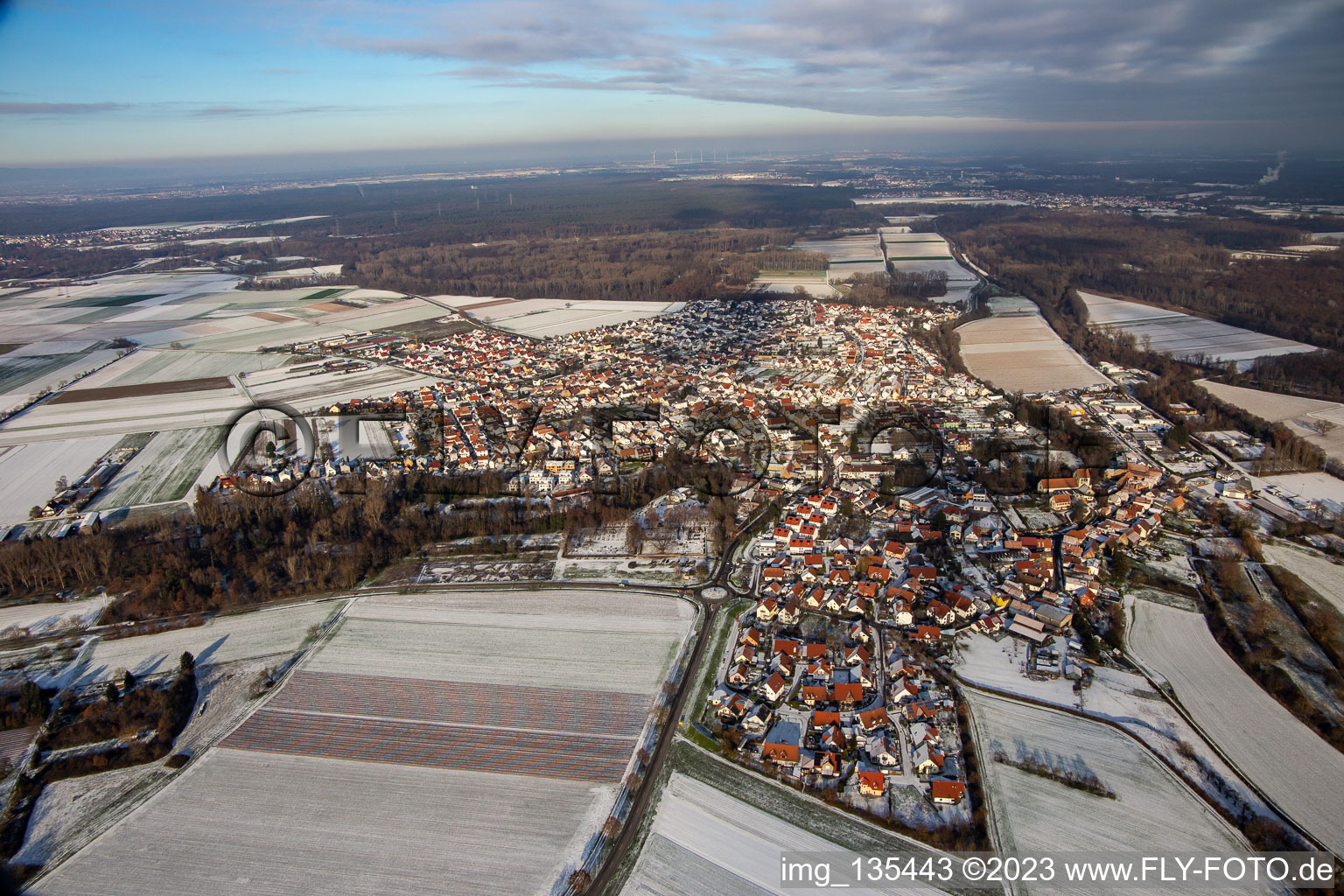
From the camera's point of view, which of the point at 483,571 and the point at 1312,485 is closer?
the point at 483,571

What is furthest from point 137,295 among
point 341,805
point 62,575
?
point 341,805

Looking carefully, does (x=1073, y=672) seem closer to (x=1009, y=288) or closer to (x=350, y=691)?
(x=350, y=691)

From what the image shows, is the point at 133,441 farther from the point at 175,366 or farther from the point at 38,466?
the point at 175,366

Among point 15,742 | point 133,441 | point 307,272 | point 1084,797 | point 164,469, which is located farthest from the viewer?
point 307,272

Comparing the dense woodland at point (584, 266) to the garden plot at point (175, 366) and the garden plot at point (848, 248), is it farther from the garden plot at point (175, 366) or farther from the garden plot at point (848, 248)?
the garden plot at point (175, 366)

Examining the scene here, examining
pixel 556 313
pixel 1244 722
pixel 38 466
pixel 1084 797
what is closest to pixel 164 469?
pixel 38 466

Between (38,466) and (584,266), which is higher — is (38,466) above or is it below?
below
